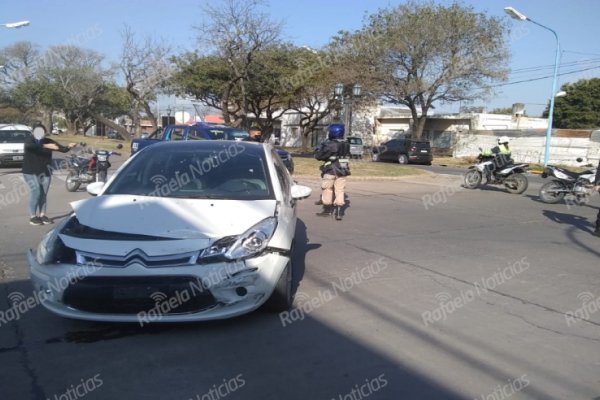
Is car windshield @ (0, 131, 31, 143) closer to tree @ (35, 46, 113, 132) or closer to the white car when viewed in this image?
the white car

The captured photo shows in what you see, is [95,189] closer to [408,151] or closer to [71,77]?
[408,151]

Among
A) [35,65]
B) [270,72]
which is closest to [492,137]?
[270,72]

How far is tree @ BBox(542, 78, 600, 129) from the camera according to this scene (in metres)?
49.1

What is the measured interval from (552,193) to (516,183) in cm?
A: 202

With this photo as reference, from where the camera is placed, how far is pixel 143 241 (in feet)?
12.3

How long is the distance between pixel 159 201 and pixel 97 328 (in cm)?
120

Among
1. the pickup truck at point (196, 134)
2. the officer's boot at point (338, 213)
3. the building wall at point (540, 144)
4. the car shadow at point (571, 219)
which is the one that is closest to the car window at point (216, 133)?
the pickup truck at point (196, 134)

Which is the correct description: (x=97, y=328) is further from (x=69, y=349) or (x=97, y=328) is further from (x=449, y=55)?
(x=449, y=55)

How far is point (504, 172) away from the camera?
14844 millimetres

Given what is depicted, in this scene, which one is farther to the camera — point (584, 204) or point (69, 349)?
point (584, 204)

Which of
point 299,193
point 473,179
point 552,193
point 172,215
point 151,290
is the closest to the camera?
point 151,290

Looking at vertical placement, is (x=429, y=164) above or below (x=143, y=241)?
below

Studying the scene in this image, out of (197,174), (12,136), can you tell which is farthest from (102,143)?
(197,174)

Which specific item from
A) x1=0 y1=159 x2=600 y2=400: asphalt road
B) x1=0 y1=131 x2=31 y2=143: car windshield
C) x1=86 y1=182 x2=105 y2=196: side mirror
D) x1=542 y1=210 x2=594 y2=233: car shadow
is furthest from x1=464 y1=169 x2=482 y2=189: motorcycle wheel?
x1=0 y1=131 x2=31 y2=143: car windshield
